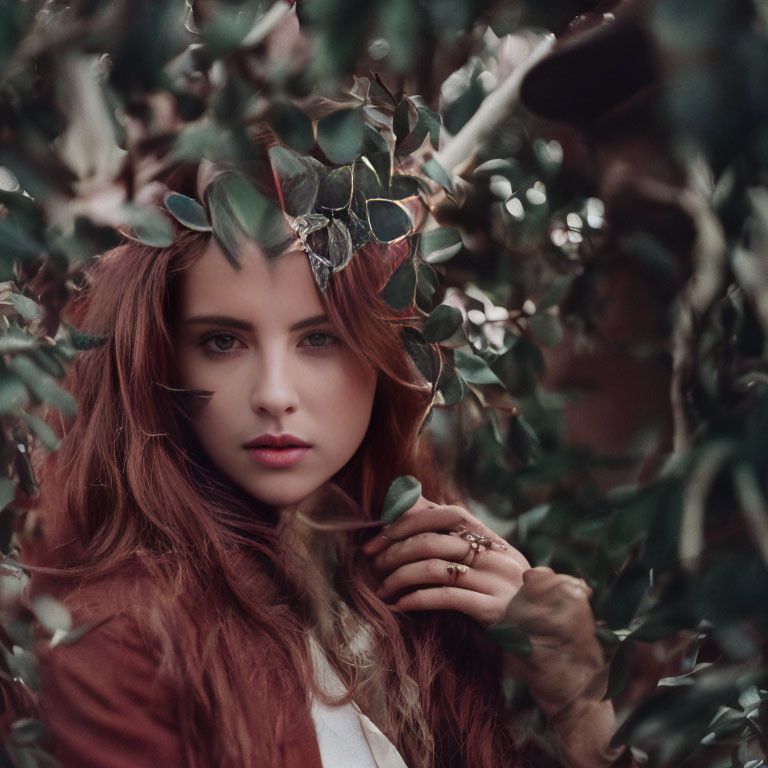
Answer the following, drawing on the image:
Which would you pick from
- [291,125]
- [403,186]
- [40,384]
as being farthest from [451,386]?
[40,384]

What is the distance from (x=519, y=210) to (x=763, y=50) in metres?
0.41

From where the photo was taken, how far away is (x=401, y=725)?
→ 1146 millimetres

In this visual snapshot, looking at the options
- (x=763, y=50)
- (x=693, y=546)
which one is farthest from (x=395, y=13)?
(x=693, y=546)

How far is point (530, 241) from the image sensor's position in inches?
44.5

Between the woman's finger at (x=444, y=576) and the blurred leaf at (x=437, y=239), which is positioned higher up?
the blurred leaf at (x=437, y=239)

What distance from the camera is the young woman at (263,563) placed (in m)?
1.05

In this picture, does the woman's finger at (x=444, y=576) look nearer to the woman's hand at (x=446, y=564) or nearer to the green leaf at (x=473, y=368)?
the woman's hand at (x=446, y=564)

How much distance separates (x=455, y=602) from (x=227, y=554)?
28 centimetres

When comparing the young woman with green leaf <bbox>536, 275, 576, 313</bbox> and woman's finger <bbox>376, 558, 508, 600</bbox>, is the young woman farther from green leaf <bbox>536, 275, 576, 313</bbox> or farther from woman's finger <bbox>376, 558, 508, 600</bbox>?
green leaf <bbox>536, 275, 576, 313</bbox>

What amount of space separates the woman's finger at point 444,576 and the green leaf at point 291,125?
0.52m

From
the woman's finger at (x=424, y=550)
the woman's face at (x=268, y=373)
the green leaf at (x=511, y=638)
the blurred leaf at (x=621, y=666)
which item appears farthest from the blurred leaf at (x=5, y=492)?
the blurred leaf at (x=621, y=666)

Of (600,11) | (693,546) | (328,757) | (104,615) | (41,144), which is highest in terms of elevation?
(600,11)

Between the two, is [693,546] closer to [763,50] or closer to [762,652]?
[762,652]

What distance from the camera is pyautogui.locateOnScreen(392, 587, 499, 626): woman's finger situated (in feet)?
3.70
